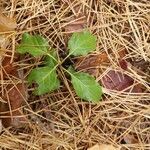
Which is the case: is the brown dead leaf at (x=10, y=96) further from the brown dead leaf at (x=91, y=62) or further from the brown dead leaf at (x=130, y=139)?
the brown dead leaf at (x=130, y=139)

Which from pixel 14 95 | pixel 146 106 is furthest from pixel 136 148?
pixel 14 95

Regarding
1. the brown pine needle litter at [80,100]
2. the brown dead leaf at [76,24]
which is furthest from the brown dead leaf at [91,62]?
the brown dead leaf at [76,24]

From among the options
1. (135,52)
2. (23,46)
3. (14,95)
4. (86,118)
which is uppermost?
(23,46)

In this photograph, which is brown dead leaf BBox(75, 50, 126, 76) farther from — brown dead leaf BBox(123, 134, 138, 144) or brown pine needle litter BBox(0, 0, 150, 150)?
brown dead leaf BBox(123, 134, 138, 144)

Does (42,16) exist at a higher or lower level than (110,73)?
higher

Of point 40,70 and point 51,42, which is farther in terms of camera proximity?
point 51,42

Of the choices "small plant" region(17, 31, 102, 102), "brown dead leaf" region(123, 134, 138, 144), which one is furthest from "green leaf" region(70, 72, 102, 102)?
"brown dead leaf" region(123, 134, 138, 144)

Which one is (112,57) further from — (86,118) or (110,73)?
(86,118)

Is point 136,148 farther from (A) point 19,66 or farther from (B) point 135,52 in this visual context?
(A) point 19,66
